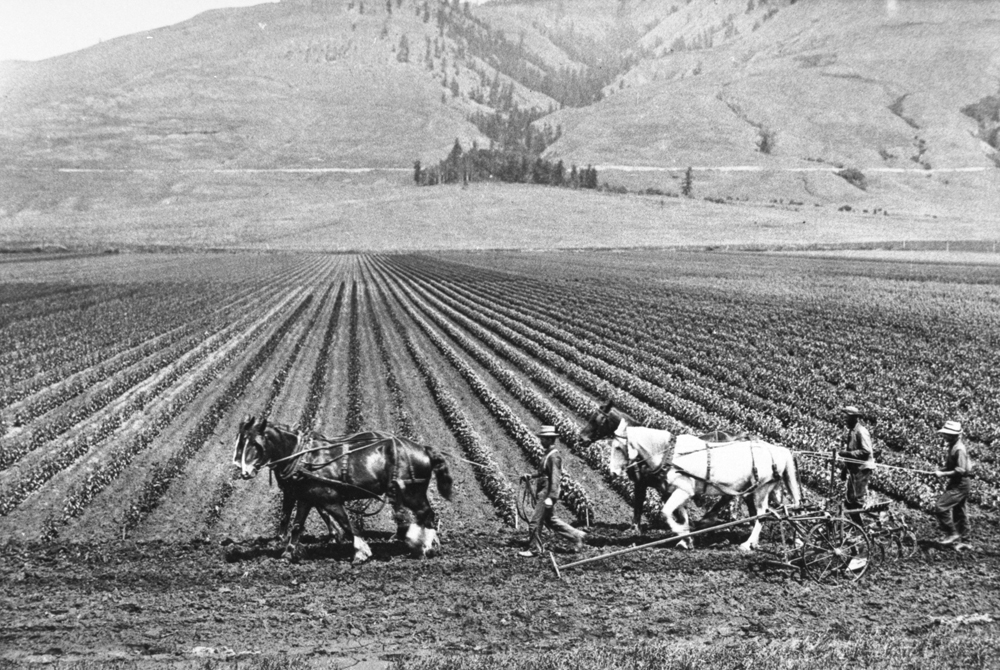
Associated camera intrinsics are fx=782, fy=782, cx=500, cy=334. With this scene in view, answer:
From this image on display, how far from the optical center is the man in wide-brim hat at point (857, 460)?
1180cm

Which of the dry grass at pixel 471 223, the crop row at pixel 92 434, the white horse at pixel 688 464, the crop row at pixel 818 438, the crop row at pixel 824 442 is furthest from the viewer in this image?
the dry grass at pixel 471 223

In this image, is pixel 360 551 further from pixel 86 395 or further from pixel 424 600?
pixel 86 395

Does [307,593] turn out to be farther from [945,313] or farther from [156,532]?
[945,313]

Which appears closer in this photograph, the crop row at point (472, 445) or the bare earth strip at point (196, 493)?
the bare earth strip at point (196, 493)

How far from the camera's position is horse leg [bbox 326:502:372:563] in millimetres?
11195

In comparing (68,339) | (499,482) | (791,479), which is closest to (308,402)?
(499,482)

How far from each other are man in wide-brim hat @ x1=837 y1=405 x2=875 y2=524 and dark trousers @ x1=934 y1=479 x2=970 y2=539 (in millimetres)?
1047

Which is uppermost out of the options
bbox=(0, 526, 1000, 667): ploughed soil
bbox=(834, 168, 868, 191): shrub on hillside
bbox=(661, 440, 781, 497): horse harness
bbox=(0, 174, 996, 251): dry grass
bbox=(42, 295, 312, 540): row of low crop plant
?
bbox=(834, 168, 868, 191): shrub on hillside

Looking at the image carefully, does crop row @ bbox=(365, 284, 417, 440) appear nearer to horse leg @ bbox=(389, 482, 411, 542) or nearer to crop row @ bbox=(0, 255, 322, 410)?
horse leg @ bbox=(389, 482, 411, 542)

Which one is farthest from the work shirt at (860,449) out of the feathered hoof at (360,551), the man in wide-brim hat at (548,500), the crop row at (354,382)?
the crop row at (354,382)

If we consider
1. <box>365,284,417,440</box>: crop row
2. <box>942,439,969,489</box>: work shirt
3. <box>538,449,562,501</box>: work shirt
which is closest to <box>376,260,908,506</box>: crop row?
<box>942,439,969,489</box>: work shirt

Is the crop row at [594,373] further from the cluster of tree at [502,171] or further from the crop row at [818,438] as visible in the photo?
the cluster of tree at [502,171]

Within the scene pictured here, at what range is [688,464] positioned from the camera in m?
11.2

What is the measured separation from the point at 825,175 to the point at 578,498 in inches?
7996
